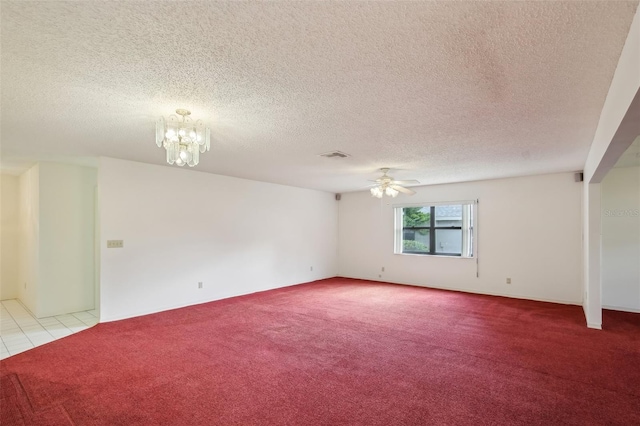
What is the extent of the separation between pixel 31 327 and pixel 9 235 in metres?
3.07

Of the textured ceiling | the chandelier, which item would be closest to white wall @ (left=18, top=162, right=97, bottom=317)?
the textured ceiling

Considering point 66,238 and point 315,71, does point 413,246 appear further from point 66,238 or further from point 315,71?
point 66,238

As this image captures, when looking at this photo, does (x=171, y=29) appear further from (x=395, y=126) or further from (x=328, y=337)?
(x=328, y=337)

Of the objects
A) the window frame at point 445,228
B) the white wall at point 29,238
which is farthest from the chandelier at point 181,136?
the window frame at point 445,228

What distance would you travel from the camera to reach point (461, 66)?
6.64 ft

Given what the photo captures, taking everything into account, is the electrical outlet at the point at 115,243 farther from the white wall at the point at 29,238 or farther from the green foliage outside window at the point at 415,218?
the green foliage outside window at the point at 415,218

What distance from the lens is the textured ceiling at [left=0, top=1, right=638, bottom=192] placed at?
154 centimetres

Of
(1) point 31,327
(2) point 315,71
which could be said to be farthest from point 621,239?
(1) point 31,327

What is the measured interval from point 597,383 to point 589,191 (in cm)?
276

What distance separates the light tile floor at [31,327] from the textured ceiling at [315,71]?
95.6 inches

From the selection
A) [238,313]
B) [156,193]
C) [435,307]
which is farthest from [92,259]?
[435,307]

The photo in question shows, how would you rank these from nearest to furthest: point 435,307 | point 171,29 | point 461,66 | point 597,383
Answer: point 171,29
point 461,66
point 597,383
point 435,307

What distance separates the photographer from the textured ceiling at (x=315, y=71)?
1535mm

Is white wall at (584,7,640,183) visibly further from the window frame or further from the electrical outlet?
the electrical outlet
